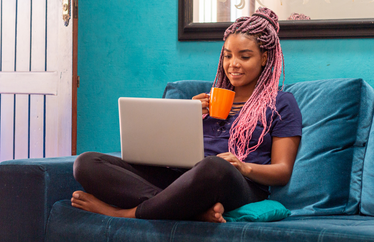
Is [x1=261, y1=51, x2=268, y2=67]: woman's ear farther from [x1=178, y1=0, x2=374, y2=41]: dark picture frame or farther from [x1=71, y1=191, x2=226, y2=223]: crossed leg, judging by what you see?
[x1=71, y1=191, x2=226, y2=223]: crossed leg

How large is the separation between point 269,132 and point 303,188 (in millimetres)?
225

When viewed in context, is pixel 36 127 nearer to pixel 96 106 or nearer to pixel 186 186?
pixel 96 106

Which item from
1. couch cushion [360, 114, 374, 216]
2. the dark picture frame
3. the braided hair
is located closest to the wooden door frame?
the dark picture frame

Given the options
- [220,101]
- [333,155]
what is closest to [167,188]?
[220,101]

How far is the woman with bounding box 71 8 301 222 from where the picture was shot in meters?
1.03

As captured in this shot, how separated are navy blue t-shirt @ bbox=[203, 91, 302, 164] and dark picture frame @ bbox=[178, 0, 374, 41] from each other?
1.47 feet

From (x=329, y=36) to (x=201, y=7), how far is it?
622 mm

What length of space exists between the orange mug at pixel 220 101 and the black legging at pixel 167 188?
0.26 metres

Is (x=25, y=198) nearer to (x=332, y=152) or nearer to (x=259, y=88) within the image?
(x=259, y=88)

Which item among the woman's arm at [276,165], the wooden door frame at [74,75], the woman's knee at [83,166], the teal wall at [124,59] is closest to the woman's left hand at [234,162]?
the woman's arm at [276,165]

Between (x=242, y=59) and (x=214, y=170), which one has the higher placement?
(x=242, y=59)

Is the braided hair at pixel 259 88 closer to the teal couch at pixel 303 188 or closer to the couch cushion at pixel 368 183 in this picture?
the teal couch at pixel 303 188

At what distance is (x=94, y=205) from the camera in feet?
3.88

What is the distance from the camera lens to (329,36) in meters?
1.72
